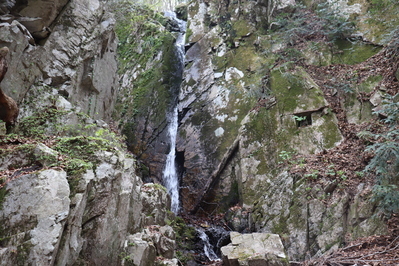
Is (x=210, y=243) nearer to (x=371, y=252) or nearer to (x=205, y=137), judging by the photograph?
(x=205, y=137)

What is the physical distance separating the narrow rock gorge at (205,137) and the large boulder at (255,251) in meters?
0.03

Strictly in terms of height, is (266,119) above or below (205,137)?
above

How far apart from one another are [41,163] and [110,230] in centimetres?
164

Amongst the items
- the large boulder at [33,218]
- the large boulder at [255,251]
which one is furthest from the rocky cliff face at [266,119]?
the large boulder at [33,218]

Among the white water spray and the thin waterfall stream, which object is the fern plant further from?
the white water spray

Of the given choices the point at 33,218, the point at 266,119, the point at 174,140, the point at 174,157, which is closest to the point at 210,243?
the point at 174,157

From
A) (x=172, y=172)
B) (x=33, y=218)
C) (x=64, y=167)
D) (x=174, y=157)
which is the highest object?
(x=174, y=157)

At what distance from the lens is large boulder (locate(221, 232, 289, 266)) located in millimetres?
5305

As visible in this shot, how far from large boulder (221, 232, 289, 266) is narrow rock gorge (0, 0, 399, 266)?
1.2 inches

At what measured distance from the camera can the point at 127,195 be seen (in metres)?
5.15

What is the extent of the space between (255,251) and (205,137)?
5483 millimetres

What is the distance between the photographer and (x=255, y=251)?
221 inches

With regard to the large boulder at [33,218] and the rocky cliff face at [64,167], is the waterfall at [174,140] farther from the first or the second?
the large boulder at [33,218]

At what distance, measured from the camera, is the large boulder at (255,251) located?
17.4 ft
